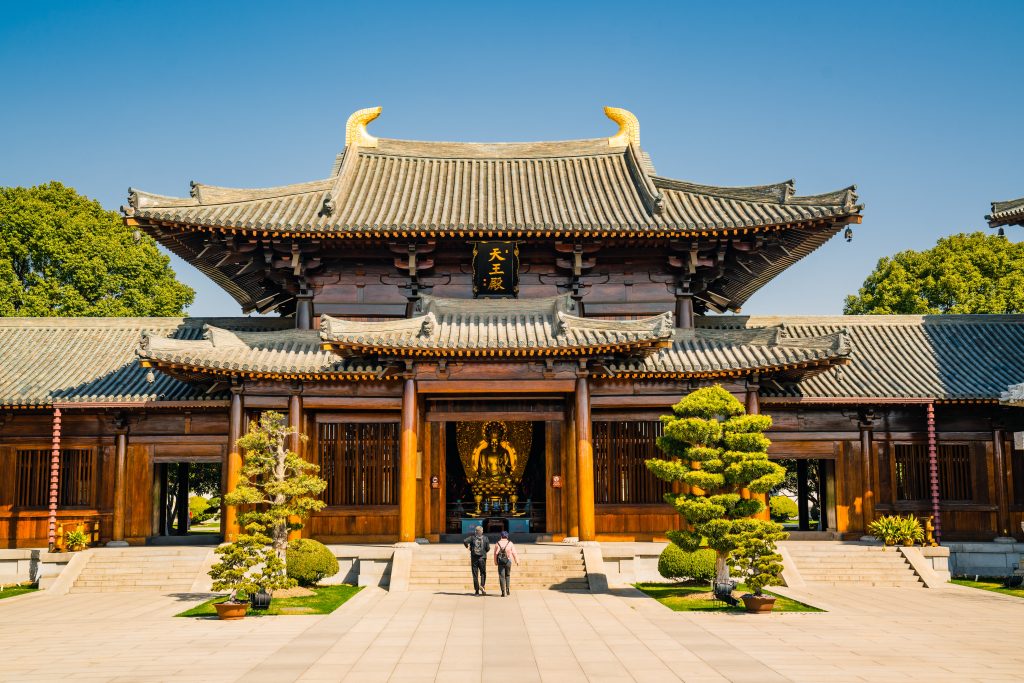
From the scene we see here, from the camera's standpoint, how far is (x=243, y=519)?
18.2m

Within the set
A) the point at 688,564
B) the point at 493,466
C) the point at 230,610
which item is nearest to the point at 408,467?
the point at 493,466

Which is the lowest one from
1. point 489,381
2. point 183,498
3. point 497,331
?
point 183,498

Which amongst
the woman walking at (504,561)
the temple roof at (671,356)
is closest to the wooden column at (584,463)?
the temple roof at (671,356)

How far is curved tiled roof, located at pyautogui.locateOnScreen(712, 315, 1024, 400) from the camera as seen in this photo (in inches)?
1000

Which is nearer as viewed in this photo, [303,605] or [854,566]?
[303,605]

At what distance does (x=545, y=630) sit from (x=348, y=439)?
11358 millimetres

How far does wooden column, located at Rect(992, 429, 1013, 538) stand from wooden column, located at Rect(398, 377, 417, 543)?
640 inches

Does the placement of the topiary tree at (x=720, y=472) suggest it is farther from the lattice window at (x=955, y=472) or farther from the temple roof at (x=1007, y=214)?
the temple roof at (x=1007, y=214)

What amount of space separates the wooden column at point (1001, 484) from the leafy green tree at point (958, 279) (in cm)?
2003

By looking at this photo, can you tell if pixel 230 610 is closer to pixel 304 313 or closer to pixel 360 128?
pixel 304 313

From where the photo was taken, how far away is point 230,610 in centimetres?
1612

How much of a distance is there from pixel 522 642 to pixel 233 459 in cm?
1182

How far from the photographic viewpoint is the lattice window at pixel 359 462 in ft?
80.4

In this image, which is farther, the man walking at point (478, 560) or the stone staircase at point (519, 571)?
the stone staircase at point (519, 571)
